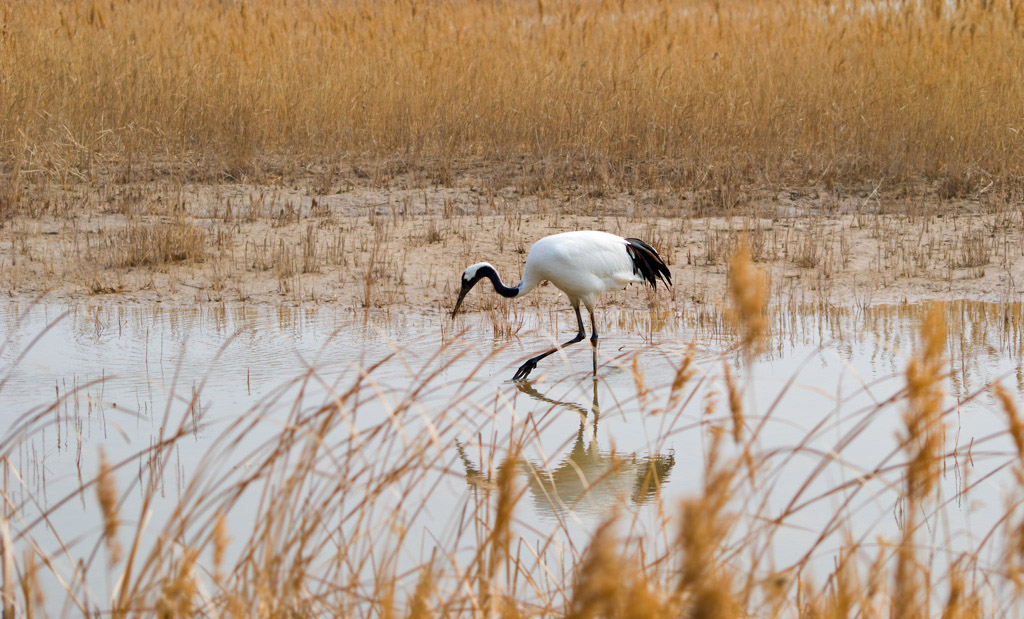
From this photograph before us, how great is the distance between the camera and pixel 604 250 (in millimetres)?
5637

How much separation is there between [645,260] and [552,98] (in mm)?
4488

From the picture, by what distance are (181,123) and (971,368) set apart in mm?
7161

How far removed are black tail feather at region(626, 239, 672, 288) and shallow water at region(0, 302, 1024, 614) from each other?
32cm

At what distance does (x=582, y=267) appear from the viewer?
5.54 m

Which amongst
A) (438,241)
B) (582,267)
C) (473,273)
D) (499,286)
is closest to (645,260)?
(582,267)

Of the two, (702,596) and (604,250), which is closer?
(702,596)

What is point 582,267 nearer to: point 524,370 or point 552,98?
point 524,370

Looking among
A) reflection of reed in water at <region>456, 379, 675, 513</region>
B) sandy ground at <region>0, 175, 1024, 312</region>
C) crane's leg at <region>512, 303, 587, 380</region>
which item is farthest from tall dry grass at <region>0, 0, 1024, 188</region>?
reflection of reed in water at <region>456, 379, 675, 513</region>

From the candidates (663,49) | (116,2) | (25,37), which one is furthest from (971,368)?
(116,2)

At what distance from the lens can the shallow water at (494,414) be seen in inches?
118

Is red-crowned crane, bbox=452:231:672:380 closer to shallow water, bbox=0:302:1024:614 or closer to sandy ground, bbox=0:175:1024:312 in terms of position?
shallow water, bbox=0:302:1024:614

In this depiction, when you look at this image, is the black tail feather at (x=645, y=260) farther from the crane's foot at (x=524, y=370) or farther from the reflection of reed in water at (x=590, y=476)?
the reflection of reed in water at (x=590, y=476)

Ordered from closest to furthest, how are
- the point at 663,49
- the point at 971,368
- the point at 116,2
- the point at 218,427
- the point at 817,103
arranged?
the point at 218,427, the point at 971,368, the point at 817,103, the point at 663,49, the point at 116,2

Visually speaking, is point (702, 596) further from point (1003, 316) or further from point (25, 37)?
point (25, 37)
